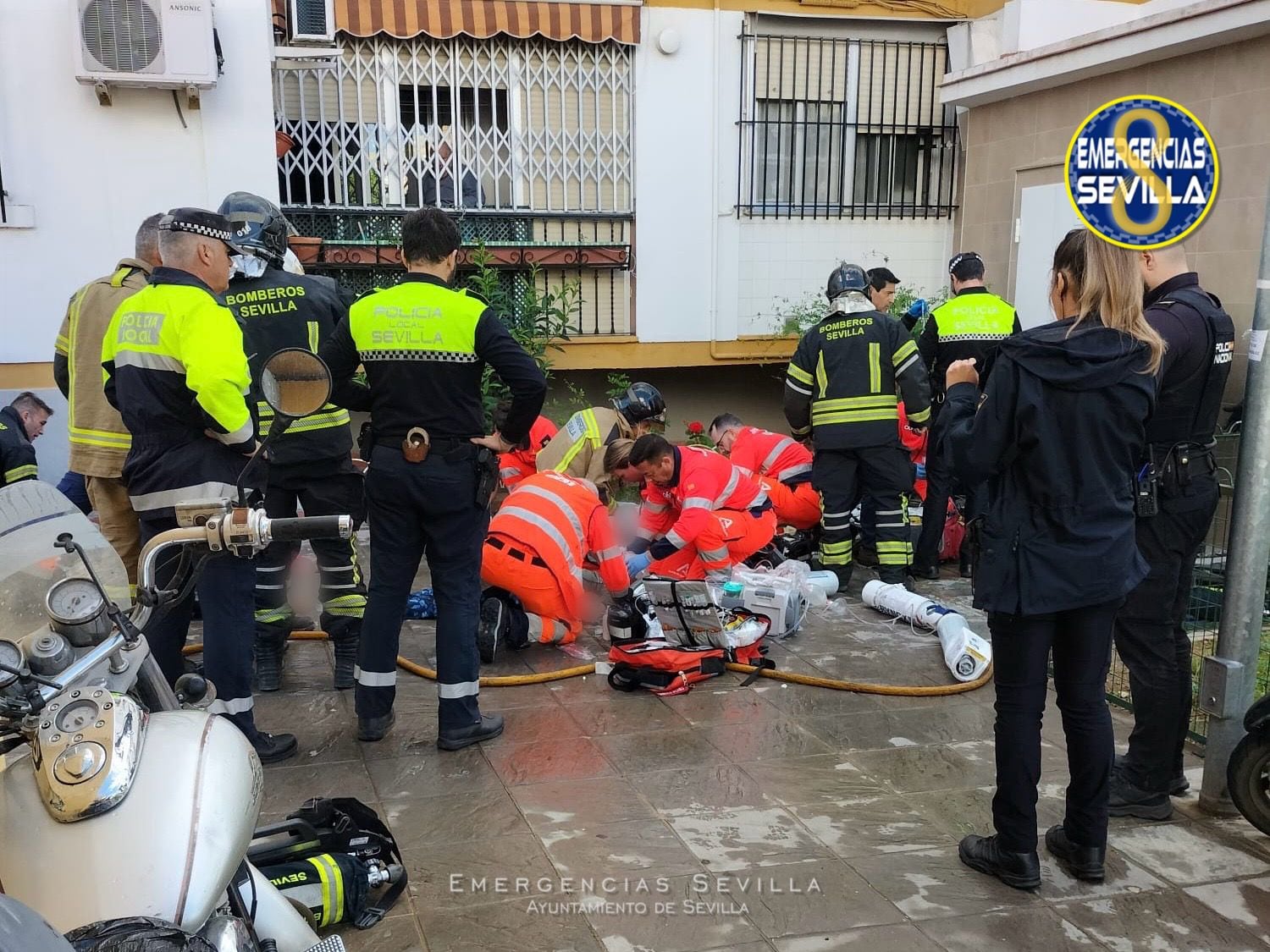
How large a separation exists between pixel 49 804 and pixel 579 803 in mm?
2309

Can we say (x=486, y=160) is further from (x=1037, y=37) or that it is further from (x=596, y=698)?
(x=596, y=698)

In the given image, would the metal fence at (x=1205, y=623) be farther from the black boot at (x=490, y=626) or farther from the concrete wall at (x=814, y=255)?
the concrete wall at (x=814, y=255)

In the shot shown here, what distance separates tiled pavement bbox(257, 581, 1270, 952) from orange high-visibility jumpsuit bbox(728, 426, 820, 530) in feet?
7.09

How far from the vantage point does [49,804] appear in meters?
1.61

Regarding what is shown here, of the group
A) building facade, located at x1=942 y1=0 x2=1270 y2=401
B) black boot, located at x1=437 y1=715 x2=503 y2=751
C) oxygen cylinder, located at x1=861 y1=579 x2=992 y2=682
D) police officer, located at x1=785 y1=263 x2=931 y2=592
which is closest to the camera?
black boot, located at x1=437 y1=715 x2=503 y2=751

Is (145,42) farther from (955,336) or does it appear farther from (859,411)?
(955,336)

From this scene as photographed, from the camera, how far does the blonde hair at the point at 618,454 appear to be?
5617 millimetres

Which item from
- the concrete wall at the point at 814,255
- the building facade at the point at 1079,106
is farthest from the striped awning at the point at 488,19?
the building facade at the point at 1079,106

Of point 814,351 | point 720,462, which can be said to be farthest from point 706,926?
point 814,351

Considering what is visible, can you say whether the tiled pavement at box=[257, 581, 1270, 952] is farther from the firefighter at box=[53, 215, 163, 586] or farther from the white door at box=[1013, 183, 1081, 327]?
the white door at box=[1013, 183, 1081, 327]

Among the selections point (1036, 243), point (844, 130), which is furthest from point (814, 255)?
point (1036, 243)

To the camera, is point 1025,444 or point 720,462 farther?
point 720,462

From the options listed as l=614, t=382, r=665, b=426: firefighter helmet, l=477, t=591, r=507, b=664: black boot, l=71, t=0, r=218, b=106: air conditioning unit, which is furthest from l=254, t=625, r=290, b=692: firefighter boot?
l=71, t=0, r=218, b=106: air conditioning unit

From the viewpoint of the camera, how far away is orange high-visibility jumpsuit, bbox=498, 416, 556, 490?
21.7 ft
